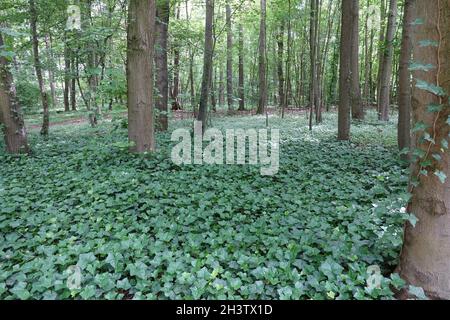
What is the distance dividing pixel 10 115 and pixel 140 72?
10.2 ft

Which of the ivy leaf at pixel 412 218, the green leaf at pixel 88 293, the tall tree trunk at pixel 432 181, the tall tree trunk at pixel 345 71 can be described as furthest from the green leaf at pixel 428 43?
the tall tree trunk at pixel 345 71

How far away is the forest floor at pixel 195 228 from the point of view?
2.39 meters

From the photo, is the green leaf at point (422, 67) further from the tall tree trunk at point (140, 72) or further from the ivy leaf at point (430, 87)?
the tall tree trunk at point (140, 72)

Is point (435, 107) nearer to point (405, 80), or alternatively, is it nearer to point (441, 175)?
point (441, 175)

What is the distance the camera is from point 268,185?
4.65m

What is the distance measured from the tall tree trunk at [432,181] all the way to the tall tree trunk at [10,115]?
22.8 ft

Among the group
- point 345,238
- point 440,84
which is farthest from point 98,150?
point 440,84

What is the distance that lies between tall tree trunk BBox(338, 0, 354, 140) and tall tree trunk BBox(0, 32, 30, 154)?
7.24 m

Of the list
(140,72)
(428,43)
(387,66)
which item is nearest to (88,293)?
(428,43)

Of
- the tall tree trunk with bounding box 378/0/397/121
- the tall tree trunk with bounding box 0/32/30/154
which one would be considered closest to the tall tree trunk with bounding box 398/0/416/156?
the tall tree trunk with bounding box 378/0/397/121

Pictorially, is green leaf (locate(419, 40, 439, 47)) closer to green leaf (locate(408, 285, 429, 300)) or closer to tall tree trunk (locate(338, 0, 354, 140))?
green leaf (locate(408, 285, 429, 300))

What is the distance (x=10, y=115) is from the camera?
641 cm

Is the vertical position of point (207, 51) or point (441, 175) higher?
point (207, 51)

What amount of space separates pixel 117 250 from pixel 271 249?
1.38 meters
